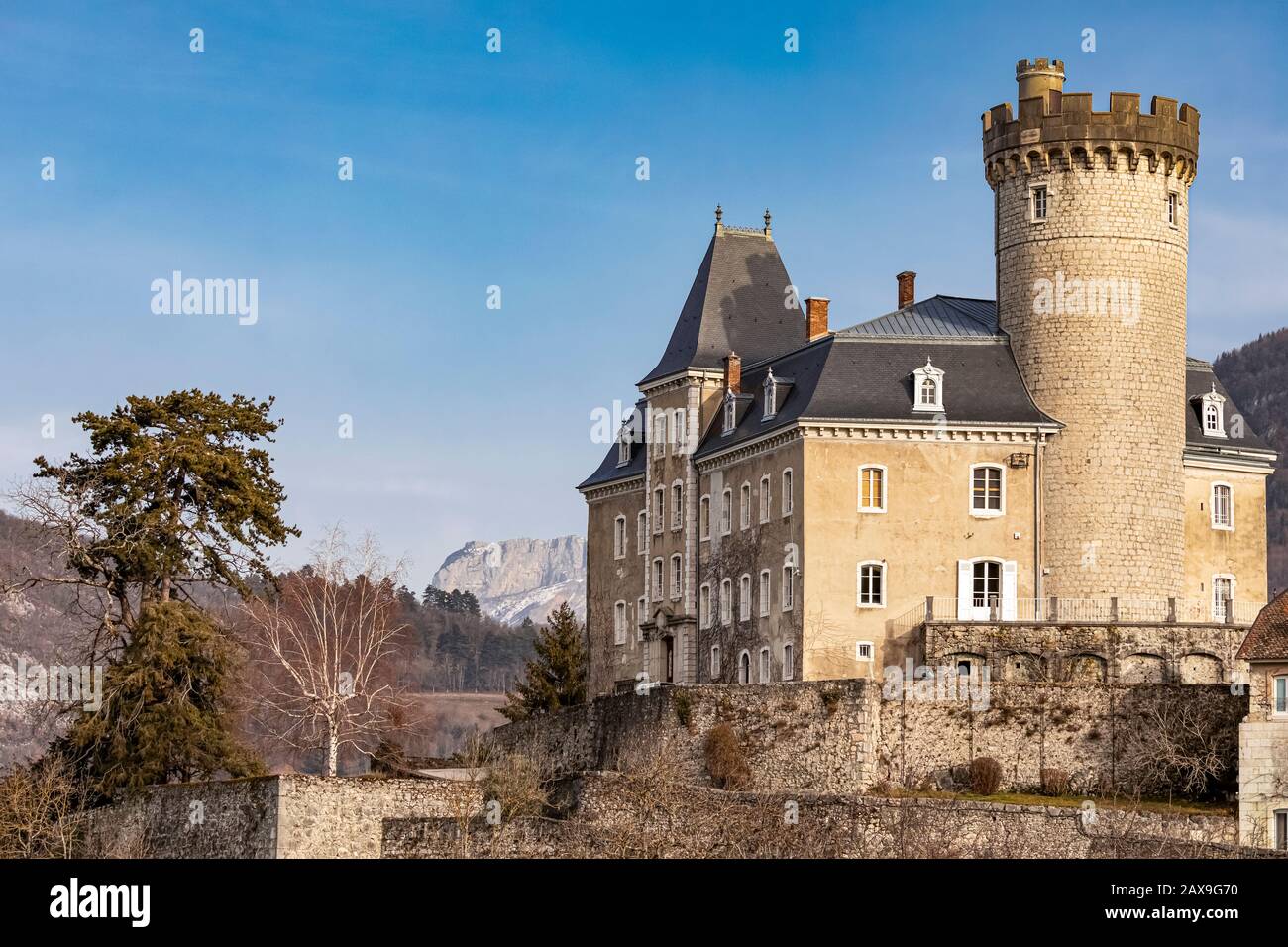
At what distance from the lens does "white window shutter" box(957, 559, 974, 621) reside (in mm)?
57844

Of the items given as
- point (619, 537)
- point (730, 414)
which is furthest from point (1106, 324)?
point (619, 537)

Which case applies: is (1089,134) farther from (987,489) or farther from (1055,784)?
(1055,784)

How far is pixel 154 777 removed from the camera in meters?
49.1

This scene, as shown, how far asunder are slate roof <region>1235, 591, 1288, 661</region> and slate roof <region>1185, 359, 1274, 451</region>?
503 inches

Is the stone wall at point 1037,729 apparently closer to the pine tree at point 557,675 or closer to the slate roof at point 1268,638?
the slate roof at point 1268,638

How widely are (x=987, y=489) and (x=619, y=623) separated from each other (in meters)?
14.8

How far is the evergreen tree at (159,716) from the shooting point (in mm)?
49250

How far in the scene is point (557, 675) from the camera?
71438mm

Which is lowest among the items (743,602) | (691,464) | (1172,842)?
(1172,842)

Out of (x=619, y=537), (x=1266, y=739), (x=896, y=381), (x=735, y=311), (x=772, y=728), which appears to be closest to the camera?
(x=1266, y=739)

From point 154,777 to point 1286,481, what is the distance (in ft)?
463

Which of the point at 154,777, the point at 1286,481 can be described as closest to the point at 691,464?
the point at 154,777

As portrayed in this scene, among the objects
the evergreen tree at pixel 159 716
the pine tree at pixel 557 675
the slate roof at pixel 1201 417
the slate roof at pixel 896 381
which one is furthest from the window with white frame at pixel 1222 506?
the evergreen tree at pixel 159 716
